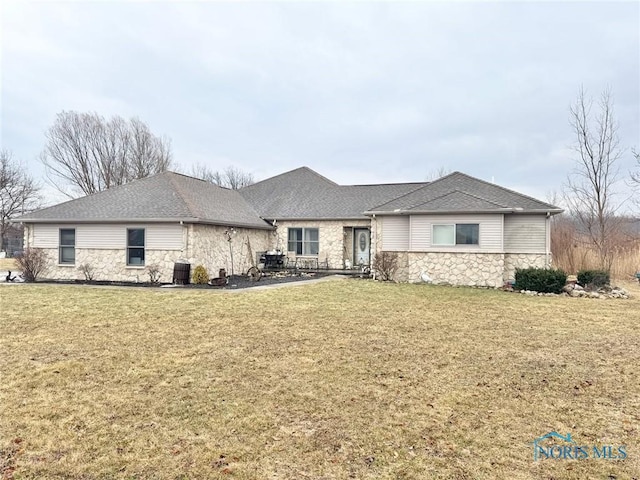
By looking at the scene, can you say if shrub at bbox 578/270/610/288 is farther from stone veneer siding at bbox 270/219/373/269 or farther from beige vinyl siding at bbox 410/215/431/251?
stone veneer siding at bbox 270/219/373/269

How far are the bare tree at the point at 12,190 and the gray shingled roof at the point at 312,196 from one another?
78.9 feet

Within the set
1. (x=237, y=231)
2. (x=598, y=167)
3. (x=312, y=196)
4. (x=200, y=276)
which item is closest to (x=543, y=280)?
(x=598, y=167)

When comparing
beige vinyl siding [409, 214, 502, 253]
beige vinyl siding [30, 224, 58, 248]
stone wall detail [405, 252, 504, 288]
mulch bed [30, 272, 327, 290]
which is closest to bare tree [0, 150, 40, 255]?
beige vinyl siding [30, 224, 58, 248]

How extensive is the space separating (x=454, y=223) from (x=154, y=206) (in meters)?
11.4

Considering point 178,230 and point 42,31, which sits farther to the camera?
point 178,230

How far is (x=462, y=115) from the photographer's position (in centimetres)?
2152

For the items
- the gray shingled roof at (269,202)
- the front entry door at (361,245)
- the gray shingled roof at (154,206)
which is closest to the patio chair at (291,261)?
the gray shingled roof at (269,202)

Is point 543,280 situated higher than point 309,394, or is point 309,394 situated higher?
point 543,280

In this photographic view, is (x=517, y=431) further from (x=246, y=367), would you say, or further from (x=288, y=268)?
(x=288, y=268)

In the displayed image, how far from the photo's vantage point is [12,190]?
35.1 meters

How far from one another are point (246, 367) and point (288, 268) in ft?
46.6

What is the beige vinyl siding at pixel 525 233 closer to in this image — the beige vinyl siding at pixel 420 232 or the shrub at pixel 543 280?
the shrub at pixel 543 280

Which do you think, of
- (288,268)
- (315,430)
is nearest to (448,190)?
(288,268)

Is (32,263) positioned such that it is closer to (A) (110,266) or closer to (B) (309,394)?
(A) (110,266)
